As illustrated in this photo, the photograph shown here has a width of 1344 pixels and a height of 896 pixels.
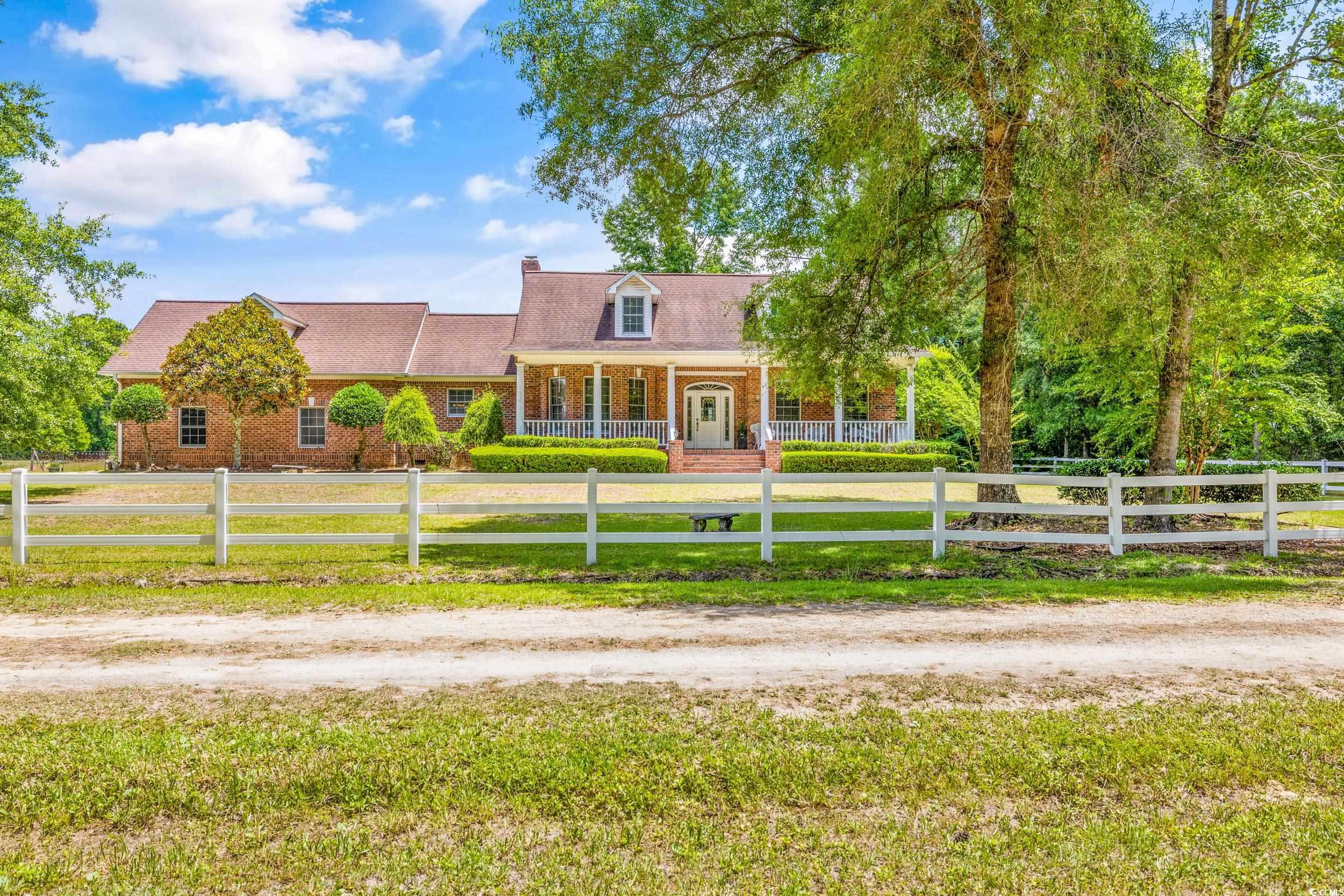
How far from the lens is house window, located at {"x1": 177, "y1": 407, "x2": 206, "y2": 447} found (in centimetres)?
2534

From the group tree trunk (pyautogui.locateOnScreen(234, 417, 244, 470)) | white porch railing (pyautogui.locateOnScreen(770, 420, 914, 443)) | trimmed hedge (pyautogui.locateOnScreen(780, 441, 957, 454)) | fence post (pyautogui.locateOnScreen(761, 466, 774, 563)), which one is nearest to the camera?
fence post (pyautogui.locateOnScreen(761, 466, 774, 563))

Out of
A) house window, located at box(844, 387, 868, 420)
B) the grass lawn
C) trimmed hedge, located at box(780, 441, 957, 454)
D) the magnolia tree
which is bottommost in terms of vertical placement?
the grass lawn

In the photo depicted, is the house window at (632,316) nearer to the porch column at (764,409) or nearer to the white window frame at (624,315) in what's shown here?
the white window frame at (624,315)

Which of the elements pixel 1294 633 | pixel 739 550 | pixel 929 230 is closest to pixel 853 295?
pixel 929 230

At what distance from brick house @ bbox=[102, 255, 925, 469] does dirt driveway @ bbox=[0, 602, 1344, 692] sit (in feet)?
56.0

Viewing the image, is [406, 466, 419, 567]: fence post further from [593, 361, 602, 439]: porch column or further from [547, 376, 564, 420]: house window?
[547, 376, 564, 420]: house window

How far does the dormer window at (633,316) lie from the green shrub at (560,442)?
4.03 metres

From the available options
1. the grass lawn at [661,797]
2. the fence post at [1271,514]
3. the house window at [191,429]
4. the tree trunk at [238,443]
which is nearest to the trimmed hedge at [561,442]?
the tree trunk at [238,443]

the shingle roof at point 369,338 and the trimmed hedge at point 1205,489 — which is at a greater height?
the shingle roof at point 369,338

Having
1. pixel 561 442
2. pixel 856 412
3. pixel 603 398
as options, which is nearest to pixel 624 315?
pixel 603 398

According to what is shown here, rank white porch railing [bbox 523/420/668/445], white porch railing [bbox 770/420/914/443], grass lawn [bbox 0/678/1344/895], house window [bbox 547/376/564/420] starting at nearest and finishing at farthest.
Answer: grass lawn [bbox 0/678/1344/895], white porch railing [bbox 523/420/668/445], white porch railing [bbox 770/420/914/443], house window [bbox 547/376/564/420]

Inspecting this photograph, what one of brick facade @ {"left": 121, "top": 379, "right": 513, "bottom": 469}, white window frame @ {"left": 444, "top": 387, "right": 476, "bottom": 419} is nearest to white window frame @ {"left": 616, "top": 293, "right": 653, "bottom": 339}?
white window frame @ {"left": 444, "top": 387, "right": 476, "bottom": 419}

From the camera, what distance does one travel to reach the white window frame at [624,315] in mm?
25344

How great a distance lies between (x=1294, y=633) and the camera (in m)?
6.11
